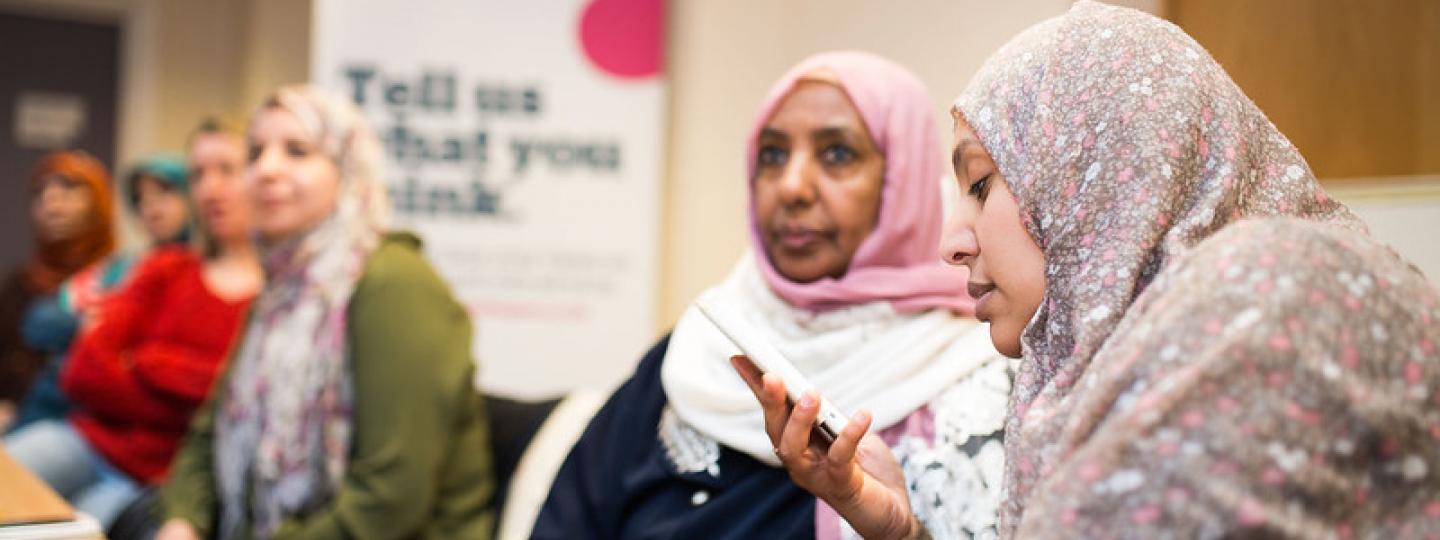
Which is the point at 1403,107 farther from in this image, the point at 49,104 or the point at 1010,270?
the point at 49,104

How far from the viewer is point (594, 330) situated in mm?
3383

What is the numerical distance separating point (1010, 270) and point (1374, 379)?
0.33 metres

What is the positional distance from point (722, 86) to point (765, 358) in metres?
2.13

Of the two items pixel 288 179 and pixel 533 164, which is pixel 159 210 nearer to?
pixel 533 164

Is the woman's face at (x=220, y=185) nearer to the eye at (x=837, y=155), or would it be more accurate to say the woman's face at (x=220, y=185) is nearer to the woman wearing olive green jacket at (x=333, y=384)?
the woman wearing olive green jacket at (x=333, y=384)

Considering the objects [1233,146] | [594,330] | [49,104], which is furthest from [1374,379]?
[49,104]

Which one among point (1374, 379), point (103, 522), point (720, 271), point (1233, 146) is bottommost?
point (103, 522)

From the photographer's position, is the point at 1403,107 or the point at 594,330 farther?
the point at 594,330

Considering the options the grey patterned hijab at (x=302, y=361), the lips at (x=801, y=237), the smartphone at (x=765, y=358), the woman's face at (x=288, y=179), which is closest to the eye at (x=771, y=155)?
the lips at (x=801, y=237)

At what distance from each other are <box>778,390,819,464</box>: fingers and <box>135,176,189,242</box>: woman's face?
298cm

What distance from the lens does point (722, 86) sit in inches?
125

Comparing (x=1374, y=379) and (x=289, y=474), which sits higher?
(x=1374, y=379)

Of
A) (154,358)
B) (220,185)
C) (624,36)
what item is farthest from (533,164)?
(154,358)

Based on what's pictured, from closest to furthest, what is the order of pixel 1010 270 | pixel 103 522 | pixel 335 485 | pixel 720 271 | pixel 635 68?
pixel 1010 270 → pixel 335 485 → pixel 103 522 → pixel 720 271 → pixel 635 68
